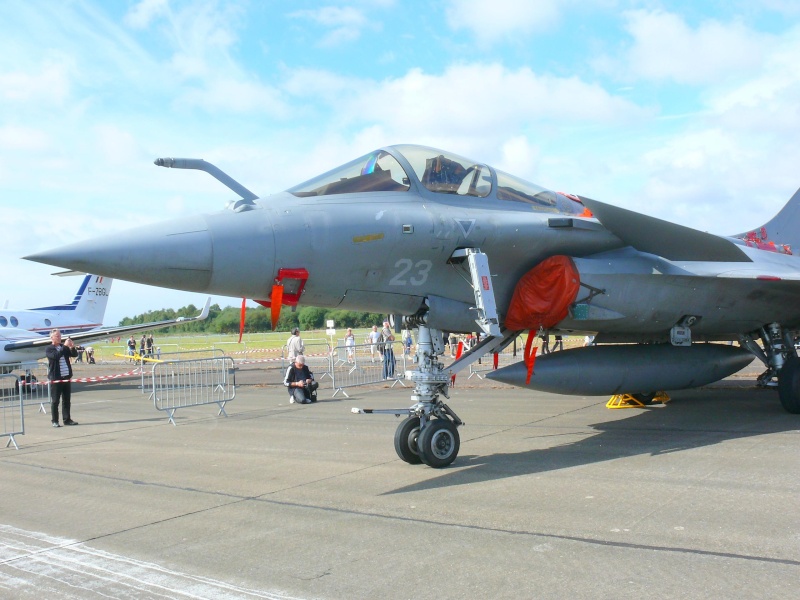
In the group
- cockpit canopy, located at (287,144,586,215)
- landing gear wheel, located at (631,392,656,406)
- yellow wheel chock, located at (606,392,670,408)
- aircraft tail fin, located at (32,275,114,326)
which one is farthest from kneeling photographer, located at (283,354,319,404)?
aircraft tail fin, located at (32,275,114,326)

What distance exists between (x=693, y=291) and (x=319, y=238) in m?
4.88

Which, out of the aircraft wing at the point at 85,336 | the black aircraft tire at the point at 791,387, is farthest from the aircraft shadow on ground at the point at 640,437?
the aircraft wing at the point at 85,336

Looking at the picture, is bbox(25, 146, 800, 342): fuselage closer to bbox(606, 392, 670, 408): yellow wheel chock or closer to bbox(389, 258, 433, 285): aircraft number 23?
bbox(389, 258, 433, 285): aircraft number 23

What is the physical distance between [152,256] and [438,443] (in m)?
3.12

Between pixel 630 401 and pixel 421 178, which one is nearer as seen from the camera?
pixel 421 178

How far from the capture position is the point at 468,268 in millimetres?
6871

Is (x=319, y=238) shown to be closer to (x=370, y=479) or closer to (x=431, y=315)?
(x=431, y=315)

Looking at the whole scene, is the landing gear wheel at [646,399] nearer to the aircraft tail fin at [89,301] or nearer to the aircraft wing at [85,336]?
the aircraft wing at [85,336]

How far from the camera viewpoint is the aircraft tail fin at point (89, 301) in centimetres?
Result: 2914

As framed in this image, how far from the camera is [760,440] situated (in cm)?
738

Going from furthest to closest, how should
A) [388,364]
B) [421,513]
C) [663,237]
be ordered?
[388,364] → [663,237] → [421,513]

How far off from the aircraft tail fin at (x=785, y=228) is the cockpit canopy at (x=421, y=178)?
23.8 feet

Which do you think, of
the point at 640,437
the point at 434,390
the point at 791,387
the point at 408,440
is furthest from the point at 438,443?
the point at 791,387

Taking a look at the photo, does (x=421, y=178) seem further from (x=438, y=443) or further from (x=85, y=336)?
(x=85, y=336)
